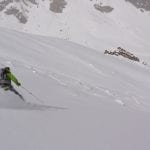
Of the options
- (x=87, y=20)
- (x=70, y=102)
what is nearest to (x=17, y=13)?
(x=87, y=20)

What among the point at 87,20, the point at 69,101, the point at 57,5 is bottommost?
the point at 69,101

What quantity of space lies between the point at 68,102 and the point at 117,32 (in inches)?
2373

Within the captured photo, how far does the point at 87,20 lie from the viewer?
7838 centimetres

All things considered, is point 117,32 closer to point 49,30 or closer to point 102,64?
point 49,30

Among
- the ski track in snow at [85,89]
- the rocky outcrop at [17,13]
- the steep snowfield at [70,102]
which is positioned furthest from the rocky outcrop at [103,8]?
the ski track in snow at [85,89]

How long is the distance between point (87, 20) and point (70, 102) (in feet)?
205

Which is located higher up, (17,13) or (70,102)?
(17,13)

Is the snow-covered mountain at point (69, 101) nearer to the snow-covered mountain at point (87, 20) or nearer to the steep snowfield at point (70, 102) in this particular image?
the steep snowfield at point (70, 102)

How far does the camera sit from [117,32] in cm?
7600

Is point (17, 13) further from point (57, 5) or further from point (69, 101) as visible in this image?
point (69, 101)

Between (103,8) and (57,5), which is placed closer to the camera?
→ (103,8)

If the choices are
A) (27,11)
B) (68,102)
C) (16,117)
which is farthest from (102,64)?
(27,11)

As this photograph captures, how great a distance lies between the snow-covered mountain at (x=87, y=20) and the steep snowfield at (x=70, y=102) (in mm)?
36669

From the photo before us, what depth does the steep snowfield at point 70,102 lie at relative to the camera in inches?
417
